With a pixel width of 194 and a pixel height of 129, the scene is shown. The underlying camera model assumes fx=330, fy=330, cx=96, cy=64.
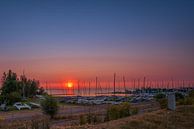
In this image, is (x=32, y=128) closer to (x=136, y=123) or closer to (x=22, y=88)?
→ (x=136, y=123)

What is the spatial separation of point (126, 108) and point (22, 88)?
2825 inches

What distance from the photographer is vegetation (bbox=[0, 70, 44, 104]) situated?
79.4 metres

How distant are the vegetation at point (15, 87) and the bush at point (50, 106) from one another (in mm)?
34610

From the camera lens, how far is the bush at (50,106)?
45.6m

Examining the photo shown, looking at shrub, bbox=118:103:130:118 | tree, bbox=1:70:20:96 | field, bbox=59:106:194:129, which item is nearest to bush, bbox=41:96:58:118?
shrub, bbox=118:103:130:118

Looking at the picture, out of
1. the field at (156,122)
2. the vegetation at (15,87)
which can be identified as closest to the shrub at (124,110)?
the field at (156,122)

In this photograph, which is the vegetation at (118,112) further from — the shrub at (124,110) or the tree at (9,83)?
the tree at (9,83)

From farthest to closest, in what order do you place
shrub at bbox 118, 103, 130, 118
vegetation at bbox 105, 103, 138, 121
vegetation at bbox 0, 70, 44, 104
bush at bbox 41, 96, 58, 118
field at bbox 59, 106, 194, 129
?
vegetation at bbox 0, 70, 44, 104 < bush at bbox 41, 96, 58, 118 < shrub at bbox 118, 103, 130, 118 < vegetation at bbox 105, 103, 138, 121 < field at bbox 59, 106, 194, 129

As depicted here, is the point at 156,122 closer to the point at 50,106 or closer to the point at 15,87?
the point at 50,106

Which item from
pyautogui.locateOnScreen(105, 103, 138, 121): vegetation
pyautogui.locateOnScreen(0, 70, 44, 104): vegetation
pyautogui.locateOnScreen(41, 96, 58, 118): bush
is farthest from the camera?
pyautogui.locateOnScreen(0, 70, 44, 104): vegetation

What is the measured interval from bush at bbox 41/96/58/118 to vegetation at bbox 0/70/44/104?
1363 inches

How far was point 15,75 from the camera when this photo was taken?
300 feet

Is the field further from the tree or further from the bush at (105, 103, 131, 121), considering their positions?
the tree

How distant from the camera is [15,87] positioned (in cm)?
8762
